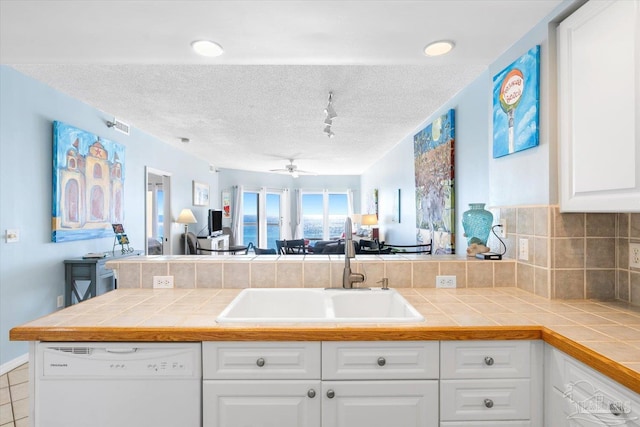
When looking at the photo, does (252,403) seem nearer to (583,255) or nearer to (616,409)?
(616,409)

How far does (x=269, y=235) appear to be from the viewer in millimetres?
9469

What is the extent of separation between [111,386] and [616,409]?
1.67 meters

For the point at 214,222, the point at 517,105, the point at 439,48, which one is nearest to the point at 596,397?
the point at 517,105

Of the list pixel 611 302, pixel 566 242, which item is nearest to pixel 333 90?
pixel 566 242

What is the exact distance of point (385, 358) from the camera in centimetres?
127

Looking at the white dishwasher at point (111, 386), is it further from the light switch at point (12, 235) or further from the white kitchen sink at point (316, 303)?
the light switch at point (12, 235)

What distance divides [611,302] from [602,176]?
0.68 metres

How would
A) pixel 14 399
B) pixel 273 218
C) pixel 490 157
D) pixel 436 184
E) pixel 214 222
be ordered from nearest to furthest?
pixel 490 157, pixel 14 399, pixel 436 184, pixel 214 222, pixel 273 218

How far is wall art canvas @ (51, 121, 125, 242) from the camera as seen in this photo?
127 inches

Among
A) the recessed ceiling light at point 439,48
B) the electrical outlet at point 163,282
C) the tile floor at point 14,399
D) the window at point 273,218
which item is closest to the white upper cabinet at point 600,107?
the recessed ceiling light at point 439,48

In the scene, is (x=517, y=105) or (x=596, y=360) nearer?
(x=596, y=360)

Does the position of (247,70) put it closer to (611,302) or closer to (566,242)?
(566,242)

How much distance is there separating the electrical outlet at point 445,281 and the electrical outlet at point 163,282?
1.51 m

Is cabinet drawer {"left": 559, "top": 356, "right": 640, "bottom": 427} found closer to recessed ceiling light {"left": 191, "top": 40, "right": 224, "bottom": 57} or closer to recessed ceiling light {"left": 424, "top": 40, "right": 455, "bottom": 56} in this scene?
recessed ceiling light {"left": 424, "top": 40, "right": 455, "bottom": 56}
